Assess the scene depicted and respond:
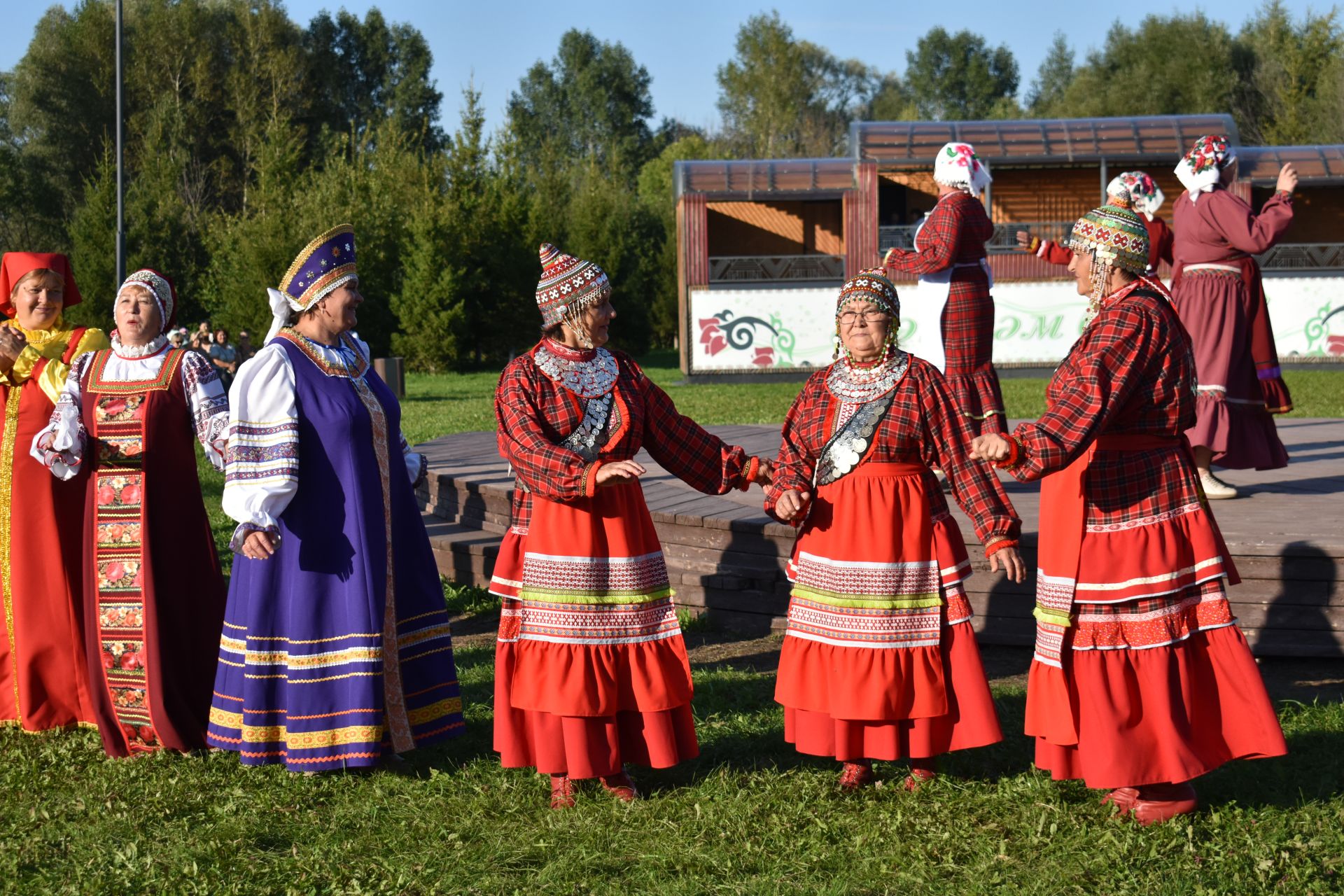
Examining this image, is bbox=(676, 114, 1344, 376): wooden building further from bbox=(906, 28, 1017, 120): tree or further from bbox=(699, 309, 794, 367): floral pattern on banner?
bbox=(906, 28, 1017, 120): tree

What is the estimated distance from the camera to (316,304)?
14.7ft

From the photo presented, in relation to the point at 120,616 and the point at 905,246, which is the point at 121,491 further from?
the point at 905,246

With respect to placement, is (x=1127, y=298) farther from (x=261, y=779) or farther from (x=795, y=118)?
(x=795, y=118)

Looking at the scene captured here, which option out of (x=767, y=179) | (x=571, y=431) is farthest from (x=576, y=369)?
(x=767, y=179)

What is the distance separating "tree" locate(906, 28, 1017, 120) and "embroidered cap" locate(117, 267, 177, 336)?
234ft

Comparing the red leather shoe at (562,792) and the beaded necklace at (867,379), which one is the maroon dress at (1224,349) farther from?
the red leather shoe at (562,792)

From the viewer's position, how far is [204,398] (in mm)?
4879

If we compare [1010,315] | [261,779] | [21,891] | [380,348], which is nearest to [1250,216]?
[261,779]

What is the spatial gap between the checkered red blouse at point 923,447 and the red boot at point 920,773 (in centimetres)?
84

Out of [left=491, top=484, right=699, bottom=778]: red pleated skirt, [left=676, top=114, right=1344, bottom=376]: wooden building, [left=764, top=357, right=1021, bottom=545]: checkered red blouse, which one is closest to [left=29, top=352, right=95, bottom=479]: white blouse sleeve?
[left=491, top=484, right=699, bottom=778]: red pleated skirt

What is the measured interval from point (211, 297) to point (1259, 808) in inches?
1287

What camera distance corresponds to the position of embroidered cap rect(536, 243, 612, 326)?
13.8 feet

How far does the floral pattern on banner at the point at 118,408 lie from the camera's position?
490cm

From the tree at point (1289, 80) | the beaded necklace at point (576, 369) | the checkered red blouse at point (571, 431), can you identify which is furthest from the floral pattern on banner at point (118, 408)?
the tree at point (1289, 80)
